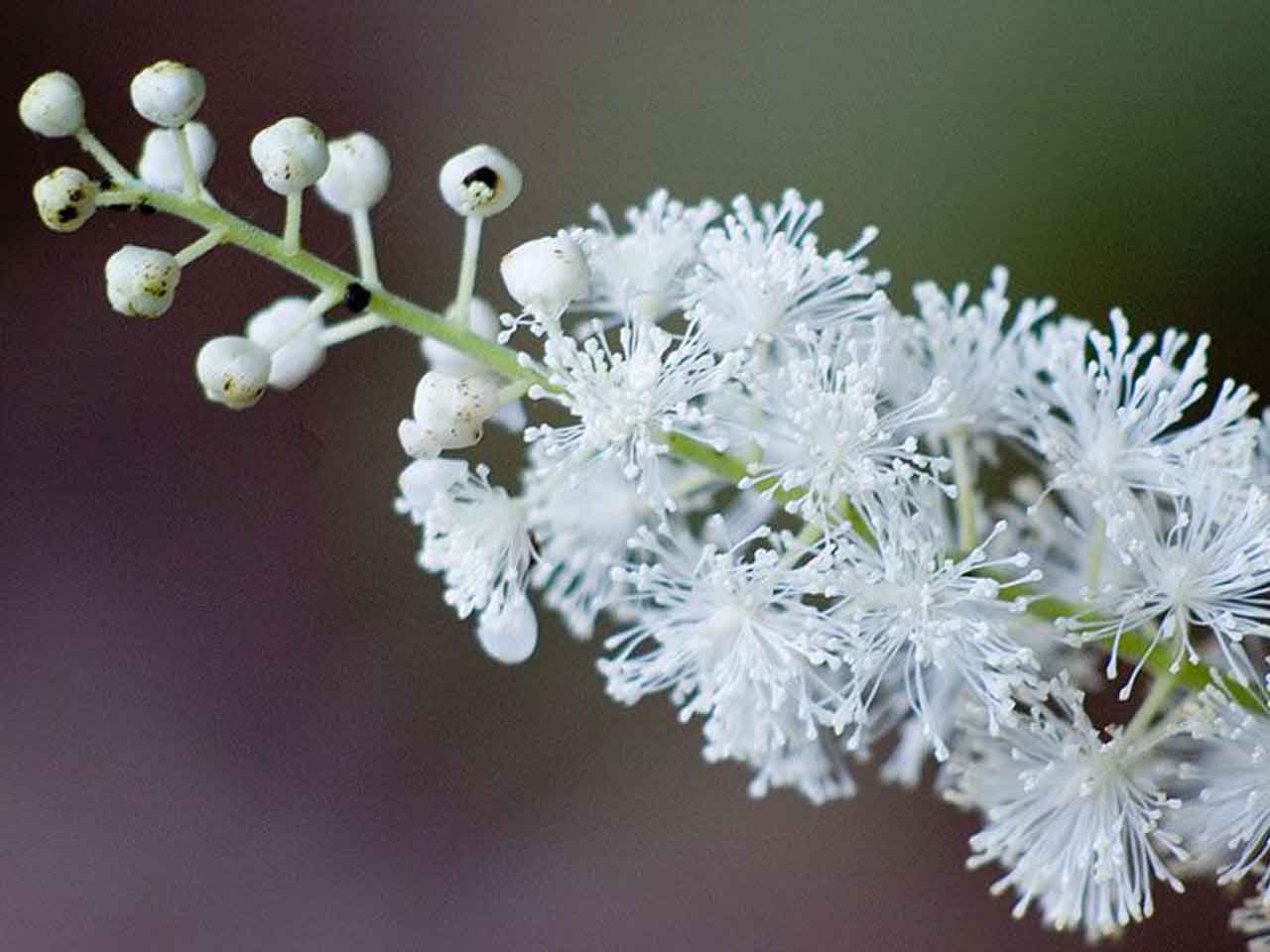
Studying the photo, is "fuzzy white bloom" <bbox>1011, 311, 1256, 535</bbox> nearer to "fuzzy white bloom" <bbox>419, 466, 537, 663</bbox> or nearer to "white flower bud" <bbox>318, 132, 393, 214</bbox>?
"fuzzy white bloom" <bbox>419, 466, 537, 663</bbox>

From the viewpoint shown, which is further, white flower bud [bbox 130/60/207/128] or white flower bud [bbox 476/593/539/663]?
white flower bud [bbox 476/593/539/663]

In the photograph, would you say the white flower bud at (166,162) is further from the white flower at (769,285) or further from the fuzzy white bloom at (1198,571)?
the fuzzy white bloom at (1198,571)

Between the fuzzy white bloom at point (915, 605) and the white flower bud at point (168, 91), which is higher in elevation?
the white flower bud at point (168, 91)

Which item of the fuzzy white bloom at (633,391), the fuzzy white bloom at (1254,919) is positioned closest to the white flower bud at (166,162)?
the fuzzy white bloom at (633,391)

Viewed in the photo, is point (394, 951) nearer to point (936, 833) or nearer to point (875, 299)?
point (936, 833)

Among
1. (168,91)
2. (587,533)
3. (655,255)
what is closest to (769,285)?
(655,255)

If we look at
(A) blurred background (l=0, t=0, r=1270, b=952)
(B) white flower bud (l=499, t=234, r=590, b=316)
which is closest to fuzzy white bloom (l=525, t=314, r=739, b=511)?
(B) white flower bud (l=499, t=234, r=590, b=316)
